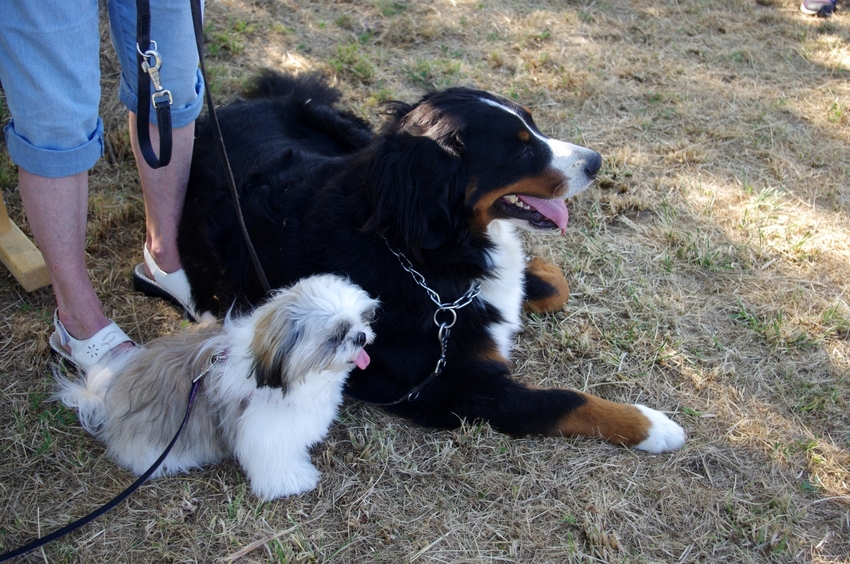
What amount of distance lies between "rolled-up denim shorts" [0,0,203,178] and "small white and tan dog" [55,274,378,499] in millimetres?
708

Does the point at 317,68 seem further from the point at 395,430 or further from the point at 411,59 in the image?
the point at 395,430

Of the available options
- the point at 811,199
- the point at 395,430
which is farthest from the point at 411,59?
the point at 395,430

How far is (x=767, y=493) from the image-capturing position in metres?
2.16

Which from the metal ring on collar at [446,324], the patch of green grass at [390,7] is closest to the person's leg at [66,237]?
the metal ring on collar at [446,324]

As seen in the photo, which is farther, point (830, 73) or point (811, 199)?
point (830, 73)

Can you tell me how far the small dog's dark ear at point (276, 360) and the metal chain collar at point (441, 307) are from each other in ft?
1.76

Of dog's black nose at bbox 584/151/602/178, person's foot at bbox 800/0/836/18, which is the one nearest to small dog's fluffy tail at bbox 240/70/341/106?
dog's black nose at bbox 584/151/602/178

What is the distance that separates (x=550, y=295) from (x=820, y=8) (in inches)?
161

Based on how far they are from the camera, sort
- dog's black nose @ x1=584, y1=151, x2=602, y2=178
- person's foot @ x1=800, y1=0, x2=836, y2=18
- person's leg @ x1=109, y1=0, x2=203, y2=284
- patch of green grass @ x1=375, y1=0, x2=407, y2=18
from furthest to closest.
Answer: person's foot @ x1=800, y1=0, x2=836, y2=18 → patch of green grass @ x1=375, y1=0, x2=407, y2=18 → dog's black nose @ x1=584, y1=151, x2=602, y2=178 → person's leg @ x1=109, y1=0, x2=203, y2=284

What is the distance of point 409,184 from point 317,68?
2.55m

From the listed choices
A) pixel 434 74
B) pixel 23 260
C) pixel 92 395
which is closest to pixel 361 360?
pixel 92 395

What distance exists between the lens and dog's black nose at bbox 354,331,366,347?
6.05 feet

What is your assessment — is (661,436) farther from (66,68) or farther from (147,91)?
(66,68)

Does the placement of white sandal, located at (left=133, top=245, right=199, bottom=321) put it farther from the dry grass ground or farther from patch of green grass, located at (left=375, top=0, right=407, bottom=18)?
patch of green grass, located at (left=375, top=0, right=407, bottom=18)
